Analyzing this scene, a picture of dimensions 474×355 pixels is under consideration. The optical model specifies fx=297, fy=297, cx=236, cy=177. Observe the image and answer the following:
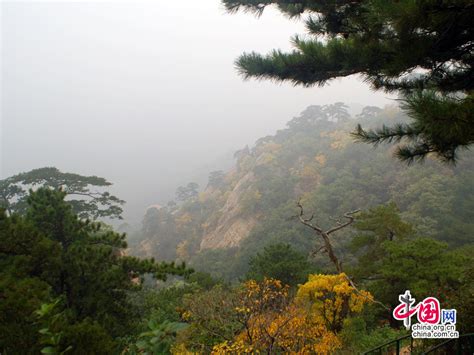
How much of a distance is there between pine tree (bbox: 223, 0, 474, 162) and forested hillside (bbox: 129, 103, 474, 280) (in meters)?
12.5

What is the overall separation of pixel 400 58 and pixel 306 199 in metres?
26.7

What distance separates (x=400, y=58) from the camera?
324 cm

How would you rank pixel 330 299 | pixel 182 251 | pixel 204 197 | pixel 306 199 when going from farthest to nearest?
1. pixel 204 197
2. pixel 182 251
3. pixel 306 199
4. pixel 330 299

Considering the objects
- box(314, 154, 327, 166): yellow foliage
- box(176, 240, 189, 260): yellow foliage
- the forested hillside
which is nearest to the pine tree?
the forested hillside

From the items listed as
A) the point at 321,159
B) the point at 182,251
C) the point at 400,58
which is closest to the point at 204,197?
the point at 182,251

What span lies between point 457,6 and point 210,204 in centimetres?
4090

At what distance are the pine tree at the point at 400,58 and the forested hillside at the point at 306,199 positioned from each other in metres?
12.5

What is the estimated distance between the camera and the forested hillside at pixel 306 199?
2039cm

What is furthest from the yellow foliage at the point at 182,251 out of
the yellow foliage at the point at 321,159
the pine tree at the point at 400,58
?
the pine tree at the point at 400,58

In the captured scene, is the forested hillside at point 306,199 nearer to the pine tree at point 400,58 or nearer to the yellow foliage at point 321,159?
the yellow foliage at point 321,159

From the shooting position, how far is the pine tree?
2.38 m

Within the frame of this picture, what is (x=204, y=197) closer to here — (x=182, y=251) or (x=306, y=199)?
(x=182, y=251)

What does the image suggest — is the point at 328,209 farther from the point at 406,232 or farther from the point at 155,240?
the point at 155,240

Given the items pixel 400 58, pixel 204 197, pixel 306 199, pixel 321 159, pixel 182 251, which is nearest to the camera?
pixel 400 58
